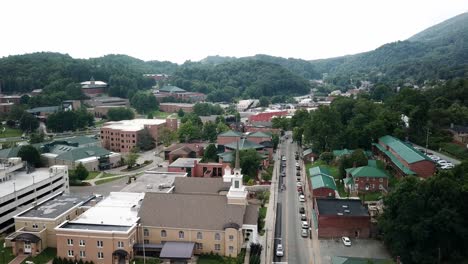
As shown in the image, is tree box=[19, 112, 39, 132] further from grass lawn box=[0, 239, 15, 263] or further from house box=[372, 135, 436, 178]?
house box=[372, 135, 436, 178]

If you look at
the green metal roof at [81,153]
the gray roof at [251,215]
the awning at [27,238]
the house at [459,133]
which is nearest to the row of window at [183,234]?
the gray roof at [251,215]

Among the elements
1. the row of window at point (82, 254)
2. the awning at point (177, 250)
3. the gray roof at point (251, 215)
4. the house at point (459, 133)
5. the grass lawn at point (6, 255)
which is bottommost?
the grass lawn at point (6, 255)

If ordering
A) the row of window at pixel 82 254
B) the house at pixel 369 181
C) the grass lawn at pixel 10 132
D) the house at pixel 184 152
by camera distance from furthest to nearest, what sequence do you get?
the grass lawn at pixel 10 132 → the house at pixel 184 152 → the house at pixel 369 181 → the row of window at pixel 82 254

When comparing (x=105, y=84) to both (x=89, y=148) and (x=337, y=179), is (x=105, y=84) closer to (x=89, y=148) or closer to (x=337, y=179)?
(x=89, y=148)

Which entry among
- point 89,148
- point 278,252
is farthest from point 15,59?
point 278,252

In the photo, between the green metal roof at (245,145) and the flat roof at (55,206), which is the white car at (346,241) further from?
the green metal roof at (245,145)

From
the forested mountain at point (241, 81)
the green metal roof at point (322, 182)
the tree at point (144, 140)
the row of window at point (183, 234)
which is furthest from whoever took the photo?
the forested mountain at point (241, 81)

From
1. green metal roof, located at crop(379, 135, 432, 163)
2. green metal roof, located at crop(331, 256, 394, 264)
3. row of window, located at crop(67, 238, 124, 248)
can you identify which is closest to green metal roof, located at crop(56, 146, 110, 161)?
row of window, located at crop(67, 238, 124, 248)
